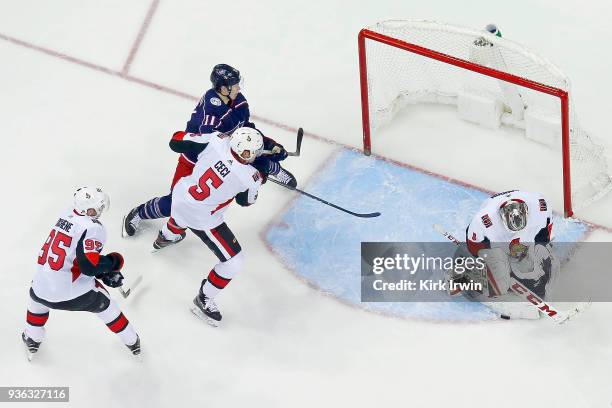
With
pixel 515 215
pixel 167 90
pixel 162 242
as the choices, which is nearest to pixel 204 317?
pixel 162 242

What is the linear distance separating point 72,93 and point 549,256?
3.41m

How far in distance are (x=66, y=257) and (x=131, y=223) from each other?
1091 millimetres

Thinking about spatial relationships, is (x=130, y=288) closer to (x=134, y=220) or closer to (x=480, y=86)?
(x=134, y=220)

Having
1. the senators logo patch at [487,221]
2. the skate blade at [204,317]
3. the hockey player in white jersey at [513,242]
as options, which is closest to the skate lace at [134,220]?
the skate blade at [204,317]

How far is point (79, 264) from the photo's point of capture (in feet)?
20.2

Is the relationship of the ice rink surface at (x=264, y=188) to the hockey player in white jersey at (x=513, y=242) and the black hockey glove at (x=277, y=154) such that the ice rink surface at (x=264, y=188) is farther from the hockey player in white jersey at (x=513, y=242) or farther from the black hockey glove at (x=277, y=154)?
the black hockey glove at (x=277, y=154)

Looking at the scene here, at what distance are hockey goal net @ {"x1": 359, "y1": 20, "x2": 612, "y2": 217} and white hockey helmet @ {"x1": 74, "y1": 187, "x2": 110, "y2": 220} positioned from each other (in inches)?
75.9

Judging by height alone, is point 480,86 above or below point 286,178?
above

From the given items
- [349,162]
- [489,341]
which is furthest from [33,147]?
[489,341]

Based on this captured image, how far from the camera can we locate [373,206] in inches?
292

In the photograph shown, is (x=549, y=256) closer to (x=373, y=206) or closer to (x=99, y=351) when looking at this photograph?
(x=373, y=206)

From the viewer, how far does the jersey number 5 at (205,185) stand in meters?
6.48

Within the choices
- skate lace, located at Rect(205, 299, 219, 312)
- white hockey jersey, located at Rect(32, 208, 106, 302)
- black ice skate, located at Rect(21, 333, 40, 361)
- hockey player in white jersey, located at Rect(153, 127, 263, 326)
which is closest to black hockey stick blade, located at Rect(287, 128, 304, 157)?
hockey player in white jersey, located at Rect(153, 127, 263, 326)

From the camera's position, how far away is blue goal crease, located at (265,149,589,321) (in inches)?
276
